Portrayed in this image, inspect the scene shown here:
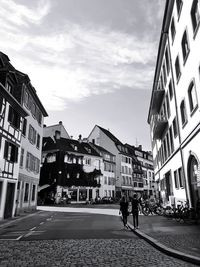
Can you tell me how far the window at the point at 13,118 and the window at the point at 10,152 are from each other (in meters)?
1.73

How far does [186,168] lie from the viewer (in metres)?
16.6

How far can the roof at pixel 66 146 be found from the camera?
48531 mm

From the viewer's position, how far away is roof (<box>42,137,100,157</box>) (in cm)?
4853

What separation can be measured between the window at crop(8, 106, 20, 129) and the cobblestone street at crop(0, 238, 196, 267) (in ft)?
37.8

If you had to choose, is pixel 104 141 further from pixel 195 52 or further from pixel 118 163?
pixel 195 52

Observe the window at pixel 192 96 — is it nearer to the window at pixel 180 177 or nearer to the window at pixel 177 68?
the window at pixel 177 68

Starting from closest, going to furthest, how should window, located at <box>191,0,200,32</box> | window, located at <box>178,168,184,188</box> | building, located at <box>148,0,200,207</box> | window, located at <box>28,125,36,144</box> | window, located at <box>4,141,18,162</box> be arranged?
window, located at <box>191,0,200,32</box>
building, located at <box>148,0,200,207</box>
window, located at <box>4,141,18,162</box>
window, located at <box>178,168,184,188</box>
window, located at <box>28,125,36,144</box>

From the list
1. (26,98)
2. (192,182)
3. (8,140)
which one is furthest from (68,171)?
(192,182)

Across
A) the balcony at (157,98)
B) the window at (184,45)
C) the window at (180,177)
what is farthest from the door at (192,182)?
the balcony at (157,98)

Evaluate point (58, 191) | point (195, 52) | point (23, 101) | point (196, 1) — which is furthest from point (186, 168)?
point (58, 191)

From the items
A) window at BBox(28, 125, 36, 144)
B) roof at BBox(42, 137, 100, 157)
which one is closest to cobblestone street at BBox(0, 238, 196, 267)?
window at BBox(28, 125, 36, 144)

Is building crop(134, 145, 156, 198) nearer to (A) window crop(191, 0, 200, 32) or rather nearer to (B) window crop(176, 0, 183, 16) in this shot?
(B) window crop(176, 0, 183, 16)

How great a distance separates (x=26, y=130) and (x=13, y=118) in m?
3.97

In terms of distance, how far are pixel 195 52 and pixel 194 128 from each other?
420 centimetres
